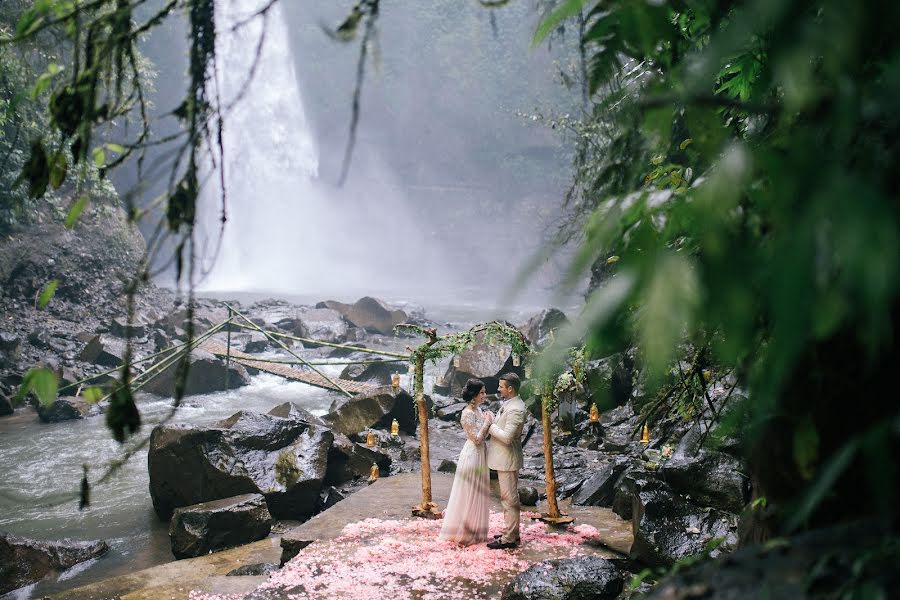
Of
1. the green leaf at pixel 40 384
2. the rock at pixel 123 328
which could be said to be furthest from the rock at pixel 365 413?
the green leaf at pixel 40 384

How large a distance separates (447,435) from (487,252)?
33804 millimetres

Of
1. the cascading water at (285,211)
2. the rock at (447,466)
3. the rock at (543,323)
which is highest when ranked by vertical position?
the cascading water at (285,211)

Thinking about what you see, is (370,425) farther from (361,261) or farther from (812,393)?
(361,261)

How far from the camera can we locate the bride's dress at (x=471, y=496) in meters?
6.55

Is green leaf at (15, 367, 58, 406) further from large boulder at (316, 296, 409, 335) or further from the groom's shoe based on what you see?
large boulder at (316, 296, 409, 335)

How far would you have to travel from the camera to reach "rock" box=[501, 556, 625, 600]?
470cm

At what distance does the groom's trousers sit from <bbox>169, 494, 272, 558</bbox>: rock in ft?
11.6

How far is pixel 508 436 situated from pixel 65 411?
451 inches

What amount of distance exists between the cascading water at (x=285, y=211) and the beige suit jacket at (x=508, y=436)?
112 feet

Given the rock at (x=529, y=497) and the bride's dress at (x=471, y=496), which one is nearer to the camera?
the bride's dress at (x=471, y=496)

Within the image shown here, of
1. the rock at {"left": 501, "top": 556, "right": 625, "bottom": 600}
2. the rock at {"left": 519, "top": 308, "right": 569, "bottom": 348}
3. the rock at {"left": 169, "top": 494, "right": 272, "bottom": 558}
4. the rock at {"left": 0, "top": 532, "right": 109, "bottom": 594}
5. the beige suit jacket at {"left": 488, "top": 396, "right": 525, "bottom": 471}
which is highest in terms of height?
the rock at {"left": 519, "top": 308, "right": 569, "bottom": 348}

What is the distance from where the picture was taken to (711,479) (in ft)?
19.6

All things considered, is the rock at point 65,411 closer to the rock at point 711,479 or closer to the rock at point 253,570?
the rock at point 253,570

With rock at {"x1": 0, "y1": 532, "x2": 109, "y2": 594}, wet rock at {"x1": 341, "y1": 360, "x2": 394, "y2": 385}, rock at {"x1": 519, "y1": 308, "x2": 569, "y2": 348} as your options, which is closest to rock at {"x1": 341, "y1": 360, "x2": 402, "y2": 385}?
wet rock at {"x1": 341, "y1": 360, "x2": 394, "y2": 385}
